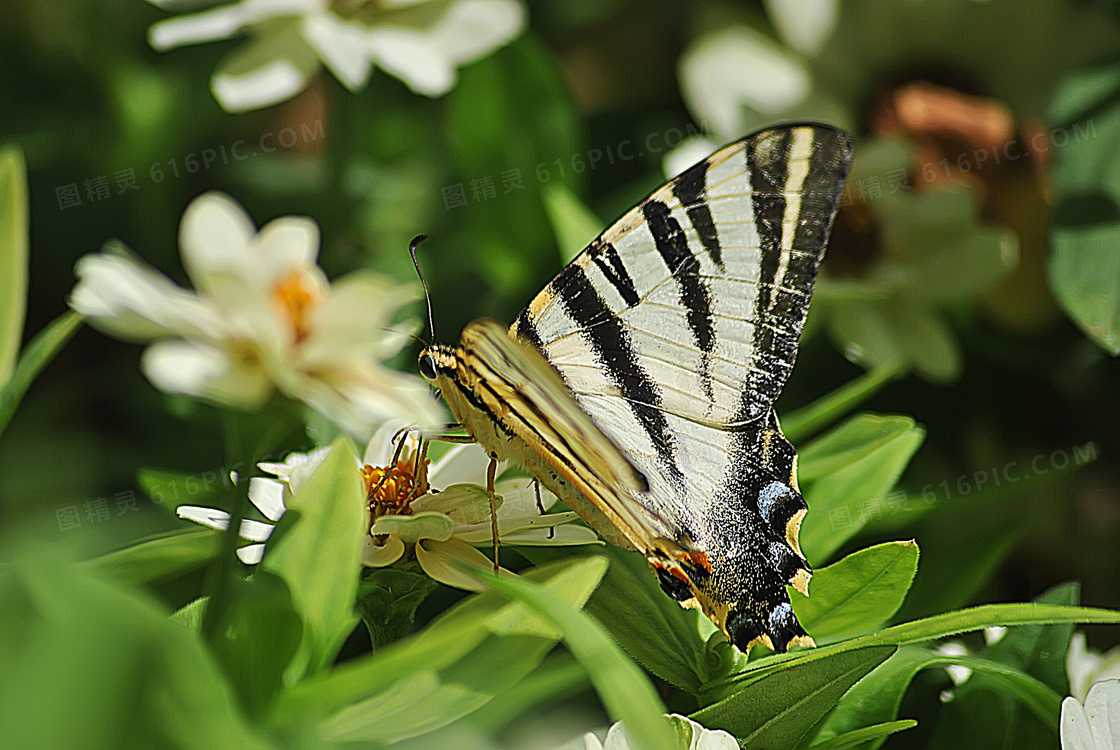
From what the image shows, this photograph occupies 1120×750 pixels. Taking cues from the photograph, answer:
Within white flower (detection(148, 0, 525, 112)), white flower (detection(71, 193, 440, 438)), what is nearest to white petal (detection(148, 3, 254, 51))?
white flower (detection(148, 0, 525, 112))

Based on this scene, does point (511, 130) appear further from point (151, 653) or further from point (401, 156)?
point (151, 653)

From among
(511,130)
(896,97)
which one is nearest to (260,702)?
(511,130)

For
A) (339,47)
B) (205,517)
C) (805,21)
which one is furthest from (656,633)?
(805,21)

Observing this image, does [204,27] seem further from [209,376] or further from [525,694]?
[525,694]

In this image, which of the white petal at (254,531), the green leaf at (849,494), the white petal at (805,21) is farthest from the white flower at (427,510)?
the white petal at (805,21)

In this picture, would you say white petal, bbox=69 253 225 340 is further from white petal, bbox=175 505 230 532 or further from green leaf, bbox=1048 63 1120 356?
green leaf, bbox=1048 63 1120 356

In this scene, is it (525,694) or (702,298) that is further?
(702,298)
